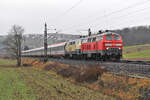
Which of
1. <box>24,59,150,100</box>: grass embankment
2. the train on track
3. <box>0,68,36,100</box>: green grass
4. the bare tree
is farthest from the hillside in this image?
<box>24,59,150,100</box>: grass embankment

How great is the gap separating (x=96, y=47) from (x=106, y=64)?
6.55 metres

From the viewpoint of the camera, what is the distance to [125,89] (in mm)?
15328

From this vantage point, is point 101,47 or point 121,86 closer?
point 121,86

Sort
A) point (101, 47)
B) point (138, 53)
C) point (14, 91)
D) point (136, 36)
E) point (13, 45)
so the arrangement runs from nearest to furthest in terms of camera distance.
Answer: point (14, 91), point (101, 47), point (138, 53), point (13, 45), point (136, 36)

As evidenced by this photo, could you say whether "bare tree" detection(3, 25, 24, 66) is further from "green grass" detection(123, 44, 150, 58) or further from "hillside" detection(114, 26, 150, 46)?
"hillside" detection(114, 26, 150, 46)

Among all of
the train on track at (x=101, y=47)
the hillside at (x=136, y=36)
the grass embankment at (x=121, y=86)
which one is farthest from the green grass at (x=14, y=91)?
the hillside at (x=136, y=36)

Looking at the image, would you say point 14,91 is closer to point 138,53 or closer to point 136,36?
point 138,53

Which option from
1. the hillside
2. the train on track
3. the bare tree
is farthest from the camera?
the hillside

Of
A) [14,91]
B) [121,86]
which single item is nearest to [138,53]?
[121,86]

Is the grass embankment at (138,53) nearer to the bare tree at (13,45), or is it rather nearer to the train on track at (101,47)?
the train on track at (101,47)

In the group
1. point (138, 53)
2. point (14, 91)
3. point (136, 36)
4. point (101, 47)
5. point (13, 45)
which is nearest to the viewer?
point (14, 91)

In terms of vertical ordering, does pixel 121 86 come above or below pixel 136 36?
below

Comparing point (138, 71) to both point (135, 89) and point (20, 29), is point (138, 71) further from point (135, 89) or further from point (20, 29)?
point (20, 29)

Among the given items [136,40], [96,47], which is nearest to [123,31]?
[136,40]
